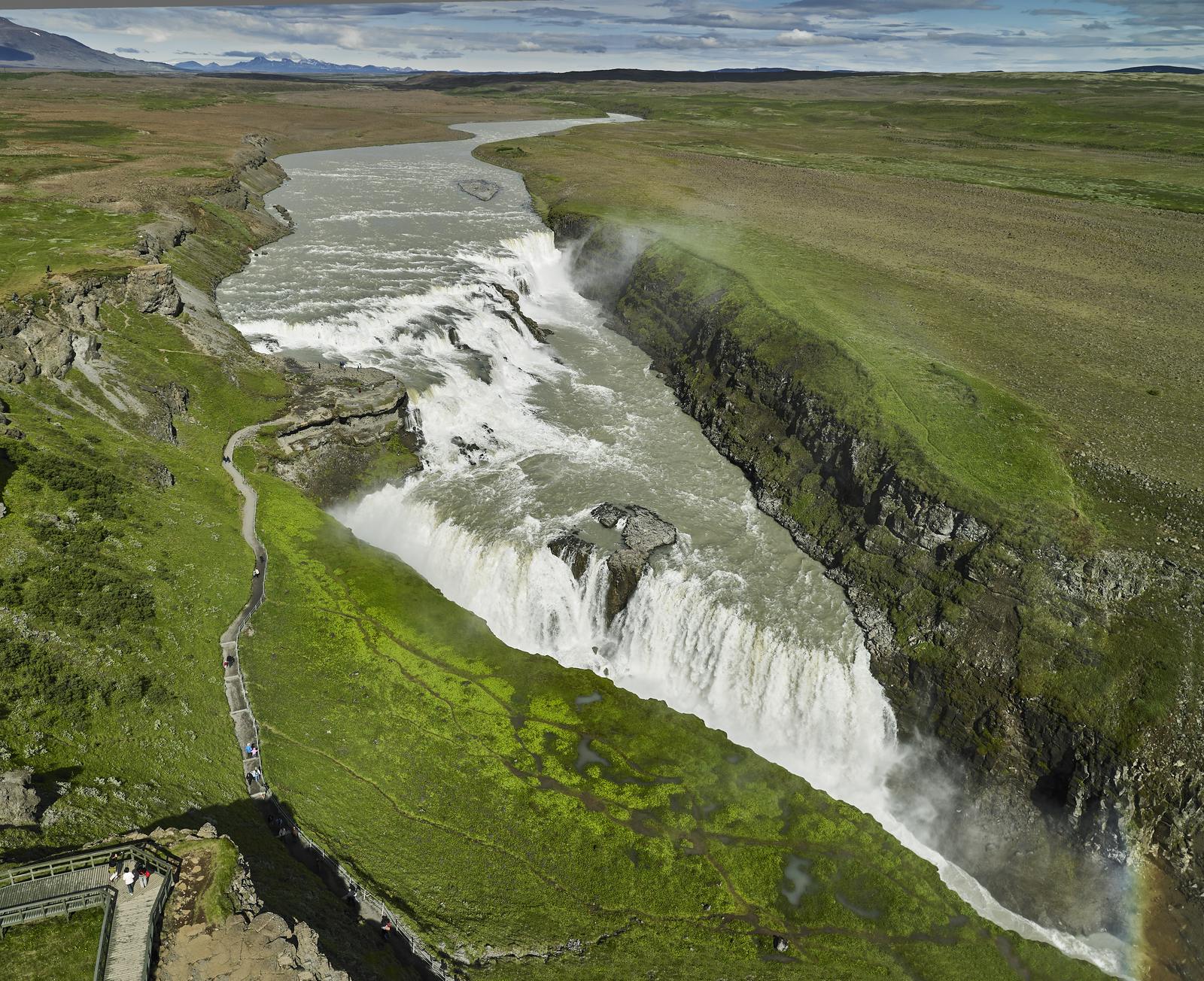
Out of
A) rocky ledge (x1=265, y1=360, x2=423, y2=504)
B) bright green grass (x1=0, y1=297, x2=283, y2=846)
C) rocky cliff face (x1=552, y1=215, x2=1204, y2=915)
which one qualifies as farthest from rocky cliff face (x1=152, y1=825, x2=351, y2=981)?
rocky ledge (x1=265, y1=360, x2=423, y2=504)

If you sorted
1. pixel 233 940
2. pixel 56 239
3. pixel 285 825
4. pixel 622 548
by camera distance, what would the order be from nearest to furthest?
pixel 233 940 < pixel 285 825 < pixel 622 548 < pixel 56 239

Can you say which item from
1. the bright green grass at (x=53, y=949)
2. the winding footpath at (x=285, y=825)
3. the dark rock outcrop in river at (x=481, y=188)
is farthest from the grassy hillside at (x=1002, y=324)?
the bright green grass at (x=53, y=949)

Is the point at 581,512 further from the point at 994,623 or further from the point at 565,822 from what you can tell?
the point at 994,623

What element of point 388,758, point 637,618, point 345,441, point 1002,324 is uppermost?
point 1002,324

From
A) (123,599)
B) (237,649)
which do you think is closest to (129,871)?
(237,649)

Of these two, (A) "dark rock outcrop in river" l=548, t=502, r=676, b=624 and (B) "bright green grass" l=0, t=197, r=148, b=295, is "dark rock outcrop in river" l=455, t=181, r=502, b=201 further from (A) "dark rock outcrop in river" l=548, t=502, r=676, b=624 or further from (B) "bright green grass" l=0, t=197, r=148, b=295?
(A) "dark rock outcrop in river" l=548, t=502, r=676, b=624

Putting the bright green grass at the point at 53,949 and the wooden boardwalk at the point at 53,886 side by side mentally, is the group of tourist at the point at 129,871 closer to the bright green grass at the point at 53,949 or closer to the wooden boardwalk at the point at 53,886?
the wooden boardwalk at the point at 53,886

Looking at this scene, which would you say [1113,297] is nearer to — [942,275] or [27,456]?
[942,275]
